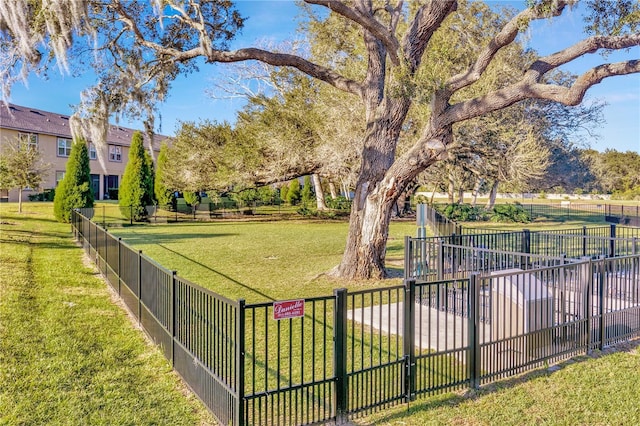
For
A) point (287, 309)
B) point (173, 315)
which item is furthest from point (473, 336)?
point (173, 315)

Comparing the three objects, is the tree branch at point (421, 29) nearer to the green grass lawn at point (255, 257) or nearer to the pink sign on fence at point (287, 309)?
the green grass lawn at point (255, 257)

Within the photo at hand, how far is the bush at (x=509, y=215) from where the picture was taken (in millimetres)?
27317

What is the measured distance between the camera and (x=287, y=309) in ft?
10.8

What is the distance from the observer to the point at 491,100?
7355mm

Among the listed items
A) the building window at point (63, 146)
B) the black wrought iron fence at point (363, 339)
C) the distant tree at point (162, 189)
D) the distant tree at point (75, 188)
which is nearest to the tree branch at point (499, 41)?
the black wrought iron fence at point (363, 339)

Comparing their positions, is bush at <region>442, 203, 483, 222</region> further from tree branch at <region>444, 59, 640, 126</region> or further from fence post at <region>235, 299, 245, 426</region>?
fence post at <region>235, 299, 245, 426</region>

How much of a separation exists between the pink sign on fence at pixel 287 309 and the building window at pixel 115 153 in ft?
113

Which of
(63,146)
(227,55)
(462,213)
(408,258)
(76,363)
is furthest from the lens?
(63,146)

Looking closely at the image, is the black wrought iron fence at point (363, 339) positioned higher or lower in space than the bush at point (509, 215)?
lower

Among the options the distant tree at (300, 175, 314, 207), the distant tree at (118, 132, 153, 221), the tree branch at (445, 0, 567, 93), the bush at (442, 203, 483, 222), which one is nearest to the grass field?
the tree branch at (445, 0, 567, 93)

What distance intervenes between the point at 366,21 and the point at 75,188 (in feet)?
52.0

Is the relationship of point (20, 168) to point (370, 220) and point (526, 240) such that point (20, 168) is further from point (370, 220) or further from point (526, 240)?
point (526, 240)

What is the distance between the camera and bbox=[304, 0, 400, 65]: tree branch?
7.82 meters

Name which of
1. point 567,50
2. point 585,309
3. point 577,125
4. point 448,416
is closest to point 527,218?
point 577,125
